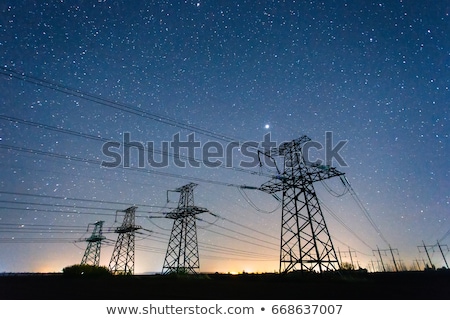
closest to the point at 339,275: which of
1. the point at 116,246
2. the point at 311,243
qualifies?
the point at 311,243

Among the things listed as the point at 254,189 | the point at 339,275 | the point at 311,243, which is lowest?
the point at 339,275

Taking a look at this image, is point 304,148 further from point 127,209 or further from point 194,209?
point 127,209

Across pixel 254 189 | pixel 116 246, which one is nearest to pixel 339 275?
pixel 254 189
